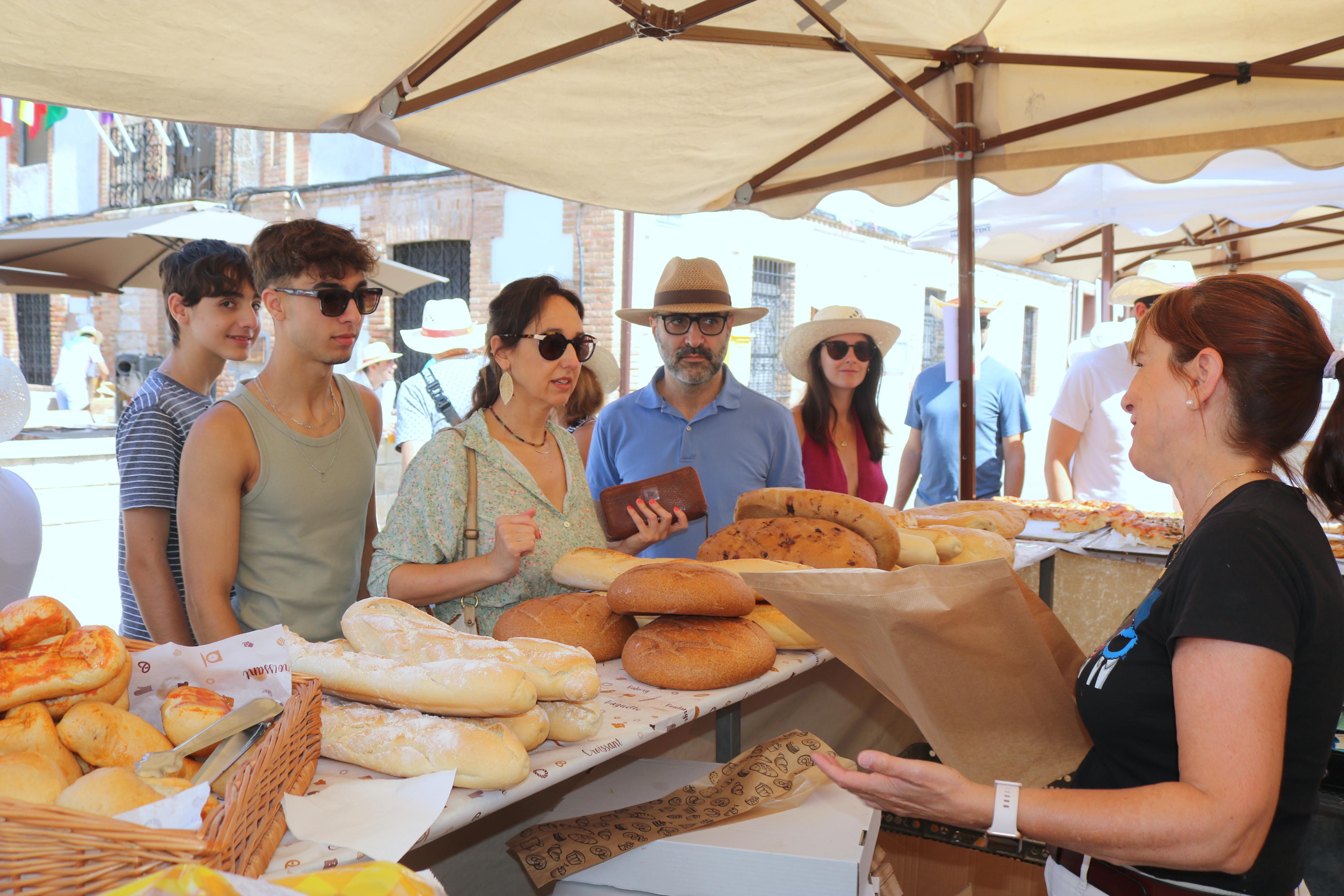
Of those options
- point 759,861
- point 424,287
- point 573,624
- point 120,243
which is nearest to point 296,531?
point 573,624

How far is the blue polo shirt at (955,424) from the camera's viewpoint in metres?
5.49

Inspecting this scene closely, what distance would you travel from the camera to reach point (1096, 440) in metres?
5.05

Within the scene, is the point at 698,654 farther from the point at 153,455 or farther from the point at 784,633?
the point at 153,455

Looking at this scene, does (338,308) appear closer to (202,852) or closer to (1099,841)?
(202,852)

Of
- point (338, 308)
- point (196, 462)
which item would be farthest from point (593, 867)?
point (338, 308)

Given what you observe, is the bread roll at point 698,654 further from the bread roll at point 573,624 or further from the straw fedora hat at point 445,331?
the straw fedora hat at point 445,331

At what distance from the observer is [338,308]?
228cm

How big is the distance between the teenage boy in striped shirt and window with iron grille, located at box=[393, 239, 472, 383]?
10.6 m

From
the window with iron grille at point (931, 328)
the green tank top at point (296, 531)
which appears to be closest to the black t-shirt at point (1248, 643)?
the green tank top at point (296, 531)

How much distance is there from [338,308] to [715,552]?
1168mm

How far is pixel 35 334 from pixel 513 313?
68.3ft

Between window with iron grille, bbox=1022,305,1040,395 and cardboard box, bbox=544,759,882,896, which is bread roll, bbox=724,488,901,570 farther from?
window with iron grille, bbox=1022,305,1040,395

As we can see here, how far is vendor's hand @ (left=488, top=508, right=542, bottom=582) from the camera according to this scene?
1930mm

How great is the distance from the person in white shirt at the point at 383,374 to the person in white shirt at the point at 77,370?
540cm
